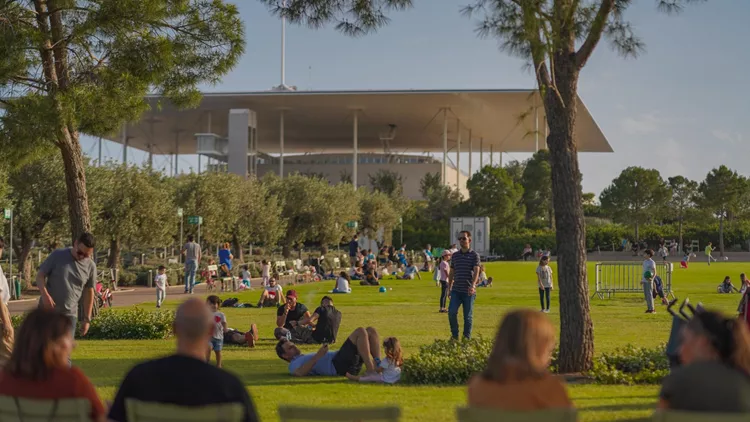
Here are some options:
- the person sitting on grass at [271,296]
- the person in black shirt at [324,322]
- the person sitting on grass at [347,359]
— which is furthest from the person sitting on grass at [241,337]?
the person sitting on grass at [271,296]

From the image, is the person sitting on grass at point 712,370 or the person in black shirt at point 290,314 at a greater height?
the person sitting on grass at point 712,370

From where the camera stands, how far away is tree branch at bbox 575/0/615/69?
10250 mm

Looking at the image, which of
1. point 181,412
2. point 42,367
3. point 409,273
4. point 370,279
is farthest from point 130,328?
point 409,273

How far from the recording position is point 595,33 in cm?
1033

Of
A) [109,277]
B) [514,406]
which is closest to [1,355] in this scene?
[514,406]

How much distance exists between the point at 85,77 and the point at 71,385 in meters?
11.6

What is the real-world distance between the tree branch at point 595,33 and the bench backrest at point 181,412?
7233 millimetres

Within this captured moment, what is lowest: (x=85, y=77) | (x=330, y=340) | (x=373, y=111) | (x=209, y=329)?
(x=330, y=340)

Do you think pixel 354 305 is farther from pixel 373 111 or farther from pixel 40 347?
pixel 373 111

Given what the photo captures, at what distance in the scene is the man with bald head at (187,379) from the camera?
435cm

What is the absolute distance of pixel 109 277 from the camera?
29.5 m

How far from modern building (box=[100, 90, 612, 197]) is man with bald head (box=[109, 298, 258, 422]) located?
42881mm

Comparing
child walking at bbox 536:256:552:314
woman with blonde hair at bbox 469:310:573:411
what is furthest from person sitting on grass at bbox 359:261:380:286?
woman with blonde hair at bbox 469:310:573:411

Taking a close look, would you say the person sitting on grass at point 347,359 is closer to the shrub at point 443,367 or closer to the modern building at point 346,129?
the shrub at point 443,367
